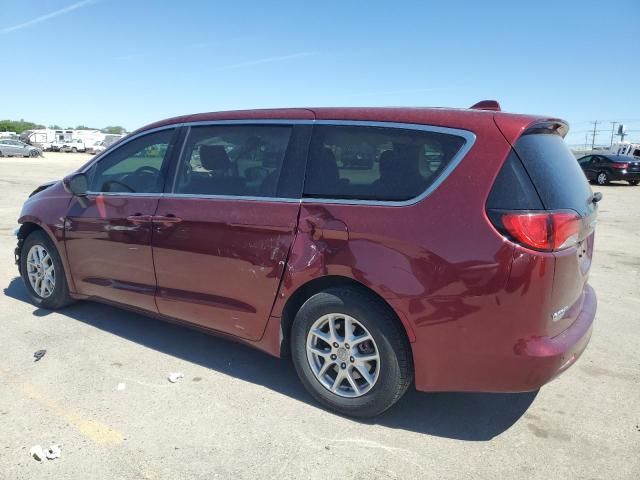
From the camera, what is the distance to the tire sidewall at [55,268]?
185 inches

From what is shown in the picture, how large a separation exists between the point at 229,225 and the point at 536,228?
185 centimetres

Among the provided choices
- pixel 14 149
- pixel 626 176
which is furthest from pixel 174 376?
pixel 14 149

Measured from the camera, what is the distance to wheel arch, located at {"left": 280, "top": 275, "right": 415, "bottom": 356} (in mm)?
2912

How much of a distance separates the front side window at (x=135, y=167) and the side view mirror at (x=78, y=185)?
0.20 ft

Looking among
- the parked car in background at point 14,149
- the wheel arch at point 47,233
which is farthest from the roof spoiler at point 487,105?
the parked car in background at point 14,149

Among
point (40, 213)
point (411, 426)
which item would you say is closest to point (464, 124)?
point (411, 426)

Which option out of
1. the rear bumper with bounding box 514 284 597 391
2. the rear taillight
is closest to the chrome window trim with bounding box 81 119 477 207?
the rear taillight

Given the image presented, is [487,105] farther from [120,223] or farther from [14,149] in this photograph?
[14,149]

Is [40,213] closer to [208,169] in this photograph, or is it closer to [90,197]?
[90,197]

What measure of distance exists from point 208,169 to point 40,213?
196 cm

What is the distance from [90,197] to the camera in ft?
14.3

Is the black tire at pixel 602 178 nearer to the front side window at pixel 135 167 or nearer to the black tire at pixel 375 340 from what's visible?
the front side window at pixel 135 167

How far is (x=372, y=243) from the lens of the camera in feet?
9.53

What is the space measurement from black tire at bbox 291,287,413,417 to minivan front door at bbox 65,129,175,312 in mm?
1490
